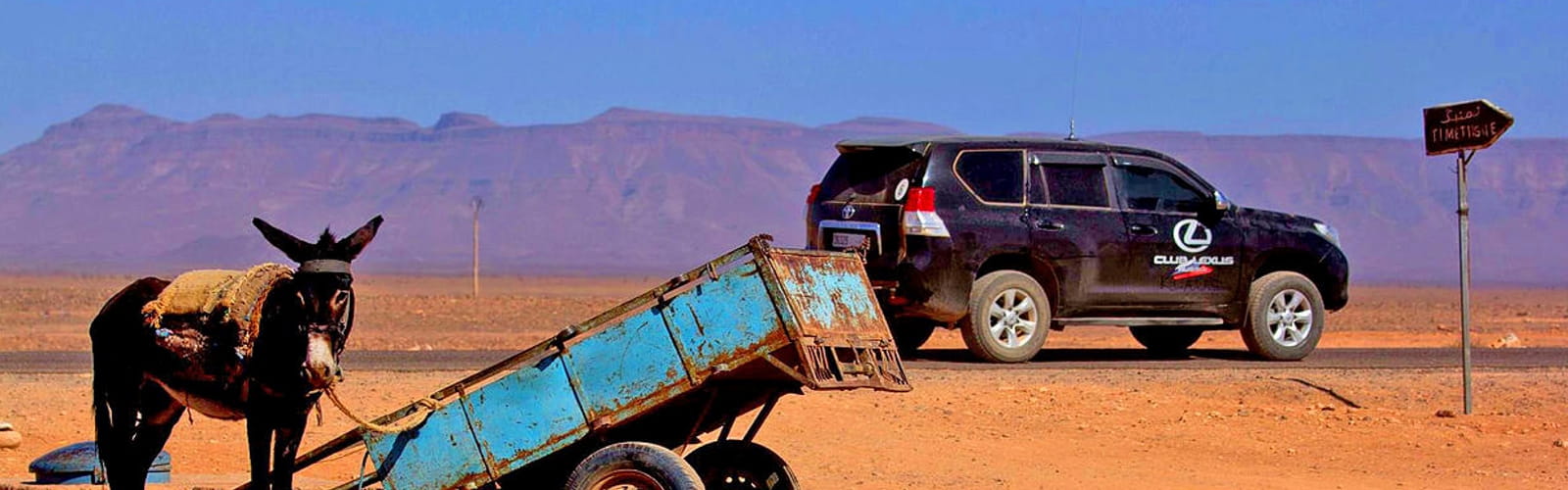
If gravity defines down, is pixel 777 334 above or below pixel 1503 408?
above

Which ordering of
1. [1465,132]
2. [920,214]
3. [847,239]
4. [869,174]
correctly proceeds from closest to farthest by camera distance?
1. [1465,132]
2. [920,214]
3. [847,239]
4. [869,174]

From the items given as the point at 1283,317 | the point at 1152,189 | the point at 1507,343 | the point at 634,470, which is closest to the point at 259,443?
the point at 634,470

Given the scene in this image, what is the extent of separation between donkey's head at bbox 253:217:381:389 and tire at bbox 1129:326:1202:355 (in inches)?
A: 471

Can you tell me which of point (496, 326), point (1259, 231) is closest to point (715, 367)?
point (1259, 231)

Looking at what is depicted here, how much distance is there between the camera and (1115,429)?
553 inches

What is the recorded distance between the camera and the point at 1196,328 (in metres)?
19.5

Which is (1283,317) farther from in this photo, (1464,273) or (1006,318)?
(1464,273)

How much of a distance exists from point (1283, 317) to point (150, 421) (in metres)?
11.4

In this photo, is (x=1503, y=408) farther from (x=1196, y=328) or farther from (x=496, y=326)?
(x=496, y=326)

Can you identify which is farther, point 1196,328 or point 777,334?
point 1196,328

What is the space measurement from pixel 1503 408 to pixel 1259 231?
3111 mm

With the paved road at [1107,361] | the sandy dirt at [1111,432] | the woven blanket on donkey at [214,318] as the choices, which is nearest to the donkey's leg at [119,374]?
the woven blanket on donkey at [214,318]

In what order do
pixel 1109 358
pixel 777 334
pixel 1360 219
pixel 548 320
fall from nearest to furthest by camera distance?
pixel 777 334, pixel 1109 358, pixel 548 320, pixel 1360 219

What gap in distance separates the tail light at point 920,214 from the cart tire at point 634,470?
764 centimetres
